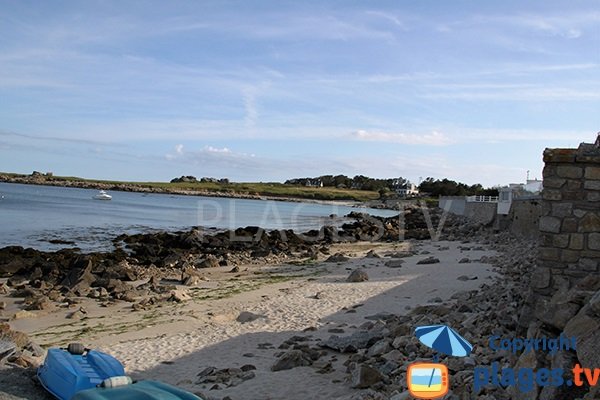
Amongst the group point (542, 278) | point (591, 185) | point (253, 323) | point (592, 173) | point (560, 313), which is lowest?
point (253, 323)

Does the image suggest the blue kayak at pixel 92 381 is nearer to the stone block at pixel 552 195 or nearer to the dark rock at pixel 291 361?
the dark rock at pixel 291 361

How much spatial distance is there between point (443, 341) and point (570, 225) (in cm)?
307

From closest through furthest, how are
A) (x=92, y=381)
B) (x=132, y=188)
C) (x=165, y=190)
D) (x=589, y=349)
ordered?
(x=589, y=349) < (x=92, y=381) < (x=165, y=190) < (x=132, y=188)

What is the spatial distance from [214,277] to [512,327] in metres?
14.2

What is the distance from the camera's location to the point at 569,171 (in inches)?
292

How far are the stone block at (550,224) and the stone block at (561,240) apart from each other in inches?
3.1

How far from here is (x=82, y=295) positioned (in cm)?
1666

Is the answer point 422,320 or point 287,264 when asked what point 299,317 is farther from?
point 287,264

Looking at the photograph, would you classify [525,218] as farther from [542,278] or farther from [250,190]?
[250,190]

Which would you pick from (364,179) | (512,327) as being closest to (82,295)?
(512,327)

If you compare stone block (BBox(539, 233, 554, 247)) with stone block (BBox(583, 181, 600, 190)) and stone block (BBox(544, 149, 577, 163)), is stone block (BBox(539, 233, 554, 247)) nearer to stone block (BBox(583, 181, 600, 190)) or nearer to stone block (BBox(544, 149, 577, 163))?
stone block (BBox(583, 181, 600, 190))

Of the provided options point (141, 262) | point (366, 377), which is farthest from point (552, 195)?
point (141, 262)

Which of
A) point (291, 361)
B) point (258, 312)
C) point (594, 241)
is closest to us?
point (594, 241)

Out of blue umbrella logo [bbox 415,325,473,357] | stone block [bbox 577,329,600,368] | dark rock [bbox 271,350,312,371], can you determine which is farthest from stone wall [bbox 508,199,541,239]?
blue umbrella logo [bbox 415,325,473,357]
